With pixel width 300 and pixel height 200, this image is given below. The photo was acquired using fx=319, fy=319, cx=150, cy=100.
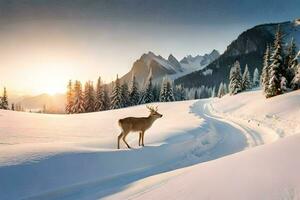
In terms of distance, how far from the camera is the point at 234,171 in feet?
22.3

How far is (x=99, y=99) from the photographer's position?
7612cm

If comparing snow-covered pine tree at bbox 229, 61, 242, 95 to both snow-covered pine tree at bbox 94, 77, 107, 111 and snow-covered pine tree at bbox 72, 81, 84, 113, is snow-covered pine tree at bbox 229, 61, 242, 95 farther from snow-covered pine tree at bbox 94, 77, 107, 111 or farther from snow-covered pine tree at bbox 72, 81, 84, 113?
snow-covered pine tree at bbox 72, 81, 84, 113

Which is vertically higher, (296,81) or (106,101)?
(296,81)

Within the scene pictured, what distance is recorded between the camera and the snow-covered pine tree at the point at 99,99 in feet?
247

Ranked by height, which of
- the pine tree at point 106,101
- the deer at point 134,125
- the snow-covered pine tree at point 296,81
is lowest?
the deer at point 134,125

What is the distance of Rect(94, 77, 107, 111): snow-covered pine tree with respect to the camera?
A: 75375 millimetres

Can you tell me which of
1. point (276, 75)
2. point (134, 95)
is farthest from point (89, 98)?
point (276, 75)

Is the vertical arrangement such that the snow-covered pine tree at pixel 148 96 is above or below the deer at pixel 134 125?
above

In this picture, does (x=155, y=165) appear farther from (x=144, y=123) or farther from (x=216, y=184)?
(x=216, y=184)

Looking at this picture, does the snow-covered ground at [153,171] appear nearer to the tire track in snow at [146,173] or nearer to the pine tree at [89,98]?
the tire track in snow at [146,173]

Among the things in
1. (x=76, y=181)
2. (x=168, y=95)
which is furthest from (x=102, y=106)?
(x=76, y=181)

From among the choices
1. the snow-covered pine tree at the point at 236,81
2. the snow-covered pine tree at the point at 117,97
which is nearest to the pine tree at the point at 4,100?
the snow-covered pine tree at the point at 117,97

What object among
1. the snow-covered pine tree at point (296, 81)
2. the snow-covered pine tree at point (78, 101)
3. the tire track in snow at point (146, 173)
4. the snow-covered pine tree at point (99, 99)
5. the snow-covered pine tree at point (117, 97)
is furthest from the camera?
the snow-covered pine tree at point (99, 99)

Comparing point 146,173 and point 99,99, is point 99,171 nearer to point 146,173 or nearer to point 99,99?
point 146,173
